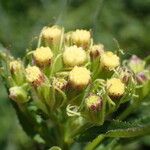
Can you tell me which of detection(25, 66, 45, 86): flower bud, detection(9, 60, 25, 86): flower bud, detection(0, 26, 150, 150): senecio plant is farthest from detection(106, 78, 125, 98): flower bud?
detection(9, 60, 25, 86): flower bud

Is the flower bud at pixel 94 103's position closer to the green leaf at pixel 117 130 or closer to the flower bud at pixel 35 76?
the green leaf at pixel 117 130

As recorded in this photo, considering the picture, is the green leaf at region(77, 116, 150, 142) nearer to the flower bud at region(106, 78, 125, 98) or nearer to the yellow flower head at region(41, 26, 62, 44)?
the flower bud at region(106, 78, 125, 98)

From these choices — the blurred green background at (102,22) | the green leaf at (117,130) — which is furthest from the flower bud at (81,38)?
the blurred green background at (102,22)

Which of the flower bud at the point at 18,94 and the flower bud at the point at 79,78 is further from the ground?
the flower bud at the point at 18,94

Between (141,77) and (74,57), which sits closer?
(74,57)

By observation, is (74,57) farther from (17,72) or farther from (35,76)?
(17,72)

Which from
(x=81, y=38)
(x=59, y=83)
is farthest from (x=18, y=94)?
(x=81, y=38)

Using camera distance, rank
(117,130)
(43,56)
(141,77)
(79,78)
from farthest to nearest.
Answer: (141,77) → (43,56) → (79,78) → (117,130)
